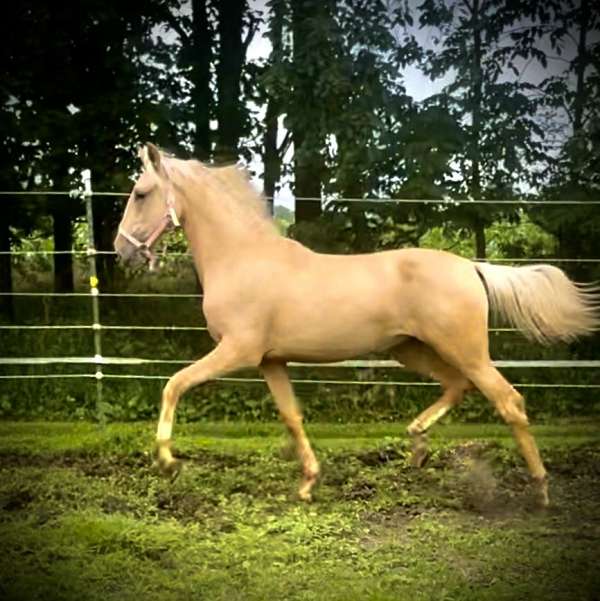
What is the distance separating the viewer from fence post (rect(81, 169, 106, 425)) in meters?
2.66

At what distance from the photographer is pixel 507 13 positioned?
1930mm

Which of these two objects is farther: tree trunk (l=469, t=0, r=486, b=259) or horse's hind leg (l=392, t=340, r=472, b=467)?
horse's hind leg (l=392, t=340, r=472, b=467)

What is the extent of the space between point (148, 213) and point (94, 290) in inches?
26.0

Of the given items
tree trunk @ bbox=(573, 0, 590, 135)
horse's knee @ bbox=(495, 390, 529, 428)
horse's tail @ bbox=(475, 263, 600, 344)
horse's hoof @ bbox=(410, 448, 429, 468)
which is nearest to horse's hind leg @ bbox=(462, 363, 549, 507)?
horse's knee @ bbox=(495, 390, 529, 428)

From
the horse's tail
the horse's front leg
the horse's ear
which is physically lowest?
the horse's front leg

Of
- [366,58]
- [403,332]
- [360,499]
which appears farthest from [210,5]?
[360,499]

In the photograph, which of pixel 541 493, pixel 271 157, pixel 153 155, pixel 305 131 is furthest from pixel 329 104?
pixel 541 493

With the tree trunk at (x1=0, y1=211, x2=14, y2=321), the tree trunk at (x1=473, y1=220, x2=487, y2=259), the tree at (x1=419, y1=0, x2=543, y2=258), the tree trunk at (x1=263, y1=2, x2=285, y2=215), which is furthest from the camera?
the tree trunk at (x1=0, y1=211, x2=14, y2=321)

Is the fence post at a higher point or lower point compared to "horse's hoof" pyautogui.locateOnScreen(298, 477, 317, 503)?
higher

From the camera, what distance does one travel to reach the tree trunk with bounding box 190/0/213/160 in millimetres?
2225

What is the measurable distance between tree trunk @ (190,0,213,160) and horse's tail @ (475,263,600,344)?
0.87 metres

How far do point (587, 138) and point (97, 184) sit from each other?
1448 mm

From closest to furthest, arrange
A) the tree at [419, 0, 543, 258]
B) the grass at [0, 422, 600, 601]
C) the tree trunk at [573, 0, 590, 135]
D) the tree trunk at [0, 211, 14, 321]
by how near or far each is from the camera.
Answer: the grass at [0, 422, 600, 601], the tree trunk at [573, 0, 590, 135], the tree at [419, 0, 543, 258], the tree trunk at [0, 211, 14, 321]

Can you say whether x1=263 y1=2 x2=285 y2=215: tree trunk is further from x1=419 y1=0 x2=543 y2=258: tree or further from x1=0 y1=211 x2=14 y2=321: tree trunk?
x1=0 y1=211 x2=14 y2=321: tree trunk
